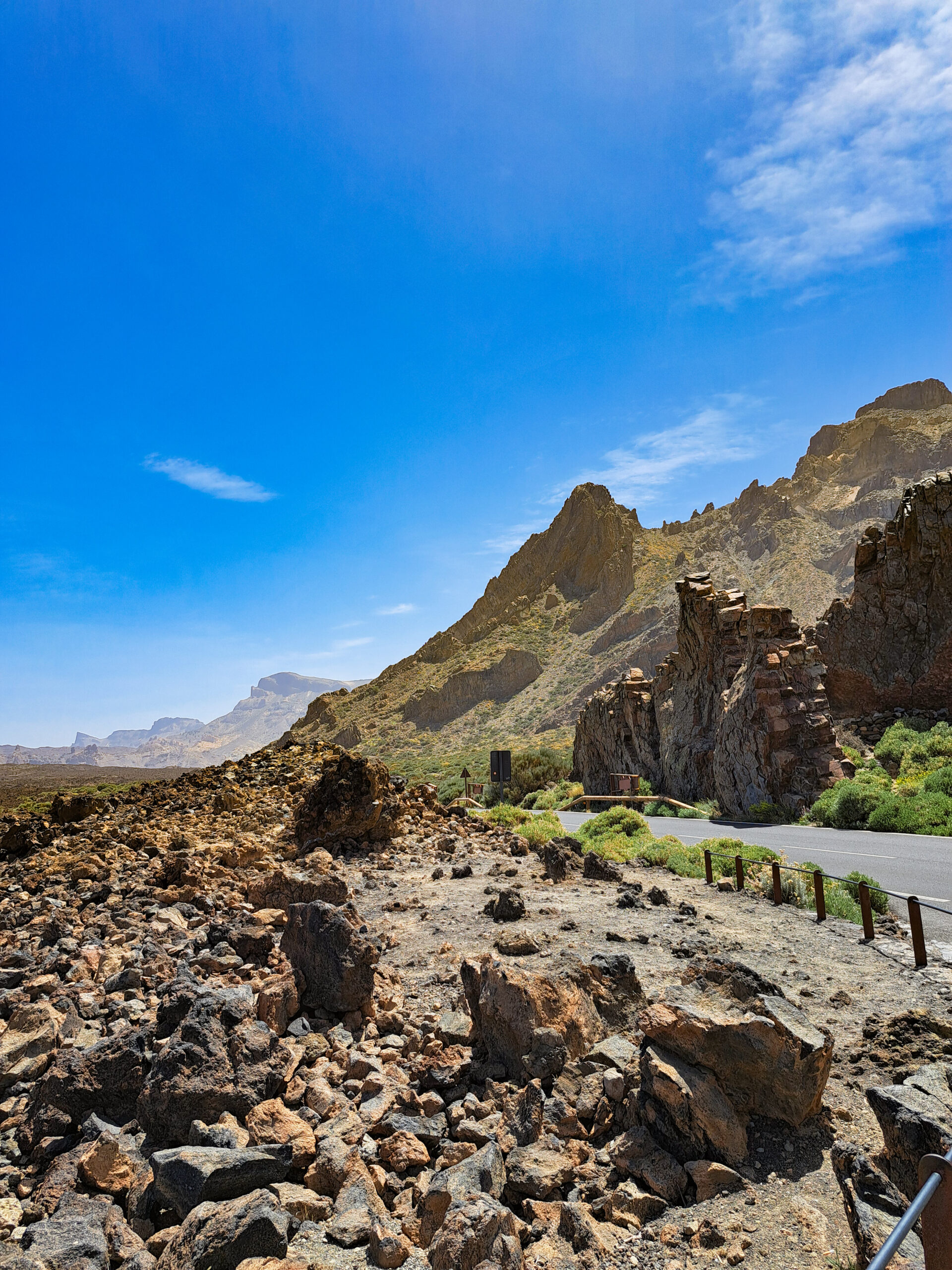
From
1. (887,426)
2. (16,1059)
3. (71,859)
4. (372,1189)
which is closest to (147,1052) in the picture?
(16,1059)

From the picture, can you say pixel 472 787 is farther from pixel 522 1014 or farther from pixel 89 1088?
pixel 89 1088

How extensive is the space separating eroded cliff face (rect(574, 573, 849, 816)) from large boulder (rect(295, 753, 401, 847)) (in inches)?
515

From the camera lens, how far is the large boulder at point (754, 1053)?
438cm

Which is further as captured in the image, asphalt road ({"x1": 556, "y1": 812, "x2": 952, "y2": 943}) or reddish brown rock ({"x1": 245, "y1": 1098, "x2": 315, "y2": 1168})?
asphalt road ({"x1": 556, "y1": 812, "x2": 952, "y2": 943})

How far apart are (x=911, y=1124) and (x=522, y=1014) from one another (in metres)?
2.50

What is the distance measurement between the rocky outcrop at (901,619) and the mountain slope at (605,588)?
4246cm

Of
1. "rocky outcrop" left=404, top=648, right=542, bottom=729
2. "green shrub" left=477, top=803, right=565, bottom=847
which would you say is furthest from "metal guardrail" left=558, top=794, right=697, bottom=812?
"rocky outcrop" left=404, top=648, right=542, bottom=729

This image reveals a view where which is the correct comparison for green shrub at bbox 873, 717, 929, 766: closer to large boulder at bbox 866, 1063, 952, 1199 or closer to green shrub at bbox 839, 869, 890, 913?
green shrub at bbox 839, 869, 890, 913

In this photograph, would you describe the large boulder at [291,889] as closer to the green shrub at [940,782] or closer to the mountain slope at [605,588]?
the green shrub at [940,782]

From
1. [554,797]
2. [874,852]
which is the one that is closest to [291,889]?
[874,852]

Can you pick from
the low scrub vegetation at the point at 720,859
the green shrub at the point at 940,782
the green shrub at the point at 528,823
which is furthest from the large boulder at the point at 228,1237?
the green shrub at the point at 940,782

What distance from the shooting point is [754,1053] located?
175 inches

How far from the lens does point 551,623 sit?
345 feet

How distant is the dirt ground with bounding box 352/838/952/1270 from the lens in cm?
356
